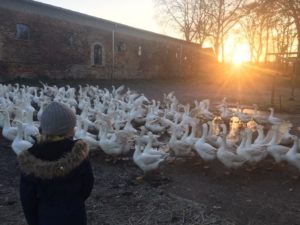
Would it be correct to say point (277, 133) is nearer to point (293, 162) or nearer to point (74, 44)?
point (293, 162)

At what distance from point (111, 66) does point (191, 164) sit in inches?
939

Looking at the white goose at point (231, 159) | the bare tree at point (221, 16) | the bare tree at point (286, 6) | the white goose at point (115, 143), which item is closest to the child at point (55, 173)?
the white goose at point (231, 159)

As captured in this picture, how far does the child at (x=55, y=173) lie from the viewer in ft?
9.10

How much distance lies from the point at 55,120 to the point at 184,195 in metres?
3.68

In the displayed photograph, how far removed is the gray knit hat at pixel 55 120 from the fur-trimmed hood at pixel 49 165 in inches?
7.0

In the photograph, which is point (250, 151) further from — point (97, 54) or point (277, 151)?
point (97, 54)

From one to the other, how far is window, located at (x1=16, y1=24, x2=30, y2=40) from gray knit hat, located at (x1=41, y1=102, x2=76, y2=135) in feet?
73.0

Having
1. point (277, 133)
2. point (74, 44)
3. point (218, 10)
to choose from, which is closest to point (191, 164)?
point (277, 133)

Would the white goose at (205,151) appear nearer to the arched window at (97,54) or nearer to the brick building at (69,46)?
the brick building at (69,46)

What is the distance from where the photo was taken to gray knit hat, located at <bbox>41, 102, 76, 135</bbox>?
2.78m

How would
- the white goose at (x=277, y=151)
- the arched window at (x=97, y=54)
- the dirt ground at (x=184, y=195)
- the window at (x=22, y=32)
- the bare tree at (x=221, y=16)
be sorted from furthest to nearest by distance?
1. the bare tree at (x=221, y=16)
2. the arched window at (x=97, y=54)
3. the window at (x=22, y=32)
4. the white goose at (x=277, y=151)
5. the dirt ground at (x=184, y=195)

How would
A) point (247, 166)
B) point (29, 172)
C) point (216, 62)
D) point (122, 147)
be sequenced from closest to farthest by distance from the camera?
point (29, 172) → point (247, 166) → point (122, 147) → point (216, 62)

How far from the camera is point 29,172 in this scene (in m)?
2.77

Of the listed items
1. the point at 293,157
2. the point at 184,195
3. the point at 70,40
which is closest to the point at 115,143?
the point at 184,195
